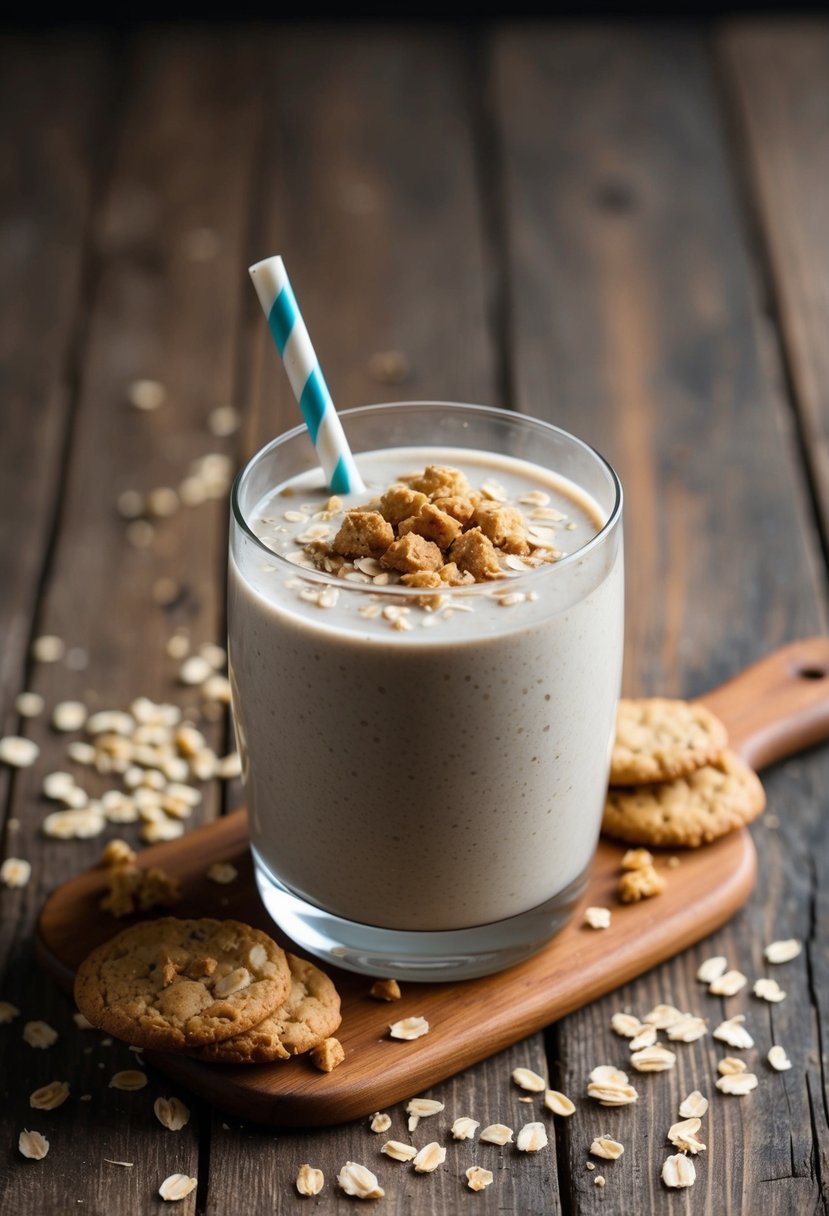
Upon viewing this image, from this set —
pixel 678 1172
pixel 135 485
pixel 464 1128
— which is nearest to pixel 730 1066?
pixel 678 1172

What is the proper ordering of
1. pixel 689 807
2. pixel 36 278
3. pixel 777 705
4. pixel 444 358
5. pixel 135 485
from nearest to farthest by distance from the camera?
pixel 689 807
pixel 777 705
pixel 135 485
pixel 444 358
pixel 36 278

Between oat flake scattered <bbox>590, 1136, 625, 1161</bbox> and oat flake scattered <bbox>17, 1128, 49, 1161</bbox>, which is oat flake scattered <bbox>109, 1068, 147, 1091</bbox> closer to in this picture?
oat flake scattered <bbox>17, 1128, 49, 1161</bbox>

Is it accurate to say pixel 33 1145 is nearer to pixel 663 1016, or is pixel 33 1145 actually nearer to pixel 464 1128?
pixel 464 1128

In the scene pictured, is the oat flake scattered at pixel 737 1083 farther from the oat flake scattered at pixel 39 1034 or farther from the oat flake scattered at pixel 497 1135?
the oat flake scattered at pixel 39 1034

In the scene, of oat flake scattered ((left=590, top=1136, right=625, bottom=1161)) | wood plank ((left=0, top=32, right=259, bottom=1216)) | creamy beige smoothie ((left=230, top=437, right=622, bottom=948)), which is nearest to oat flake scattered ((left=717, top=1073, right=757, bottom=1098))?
oat flake scattered ((left=590, top=1136, right=625, bottom=1161))

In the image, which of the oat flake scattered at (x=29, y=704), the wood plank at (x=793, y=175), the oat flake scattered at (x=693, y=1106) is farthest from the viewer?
the wood plank at (x=793, y=175)

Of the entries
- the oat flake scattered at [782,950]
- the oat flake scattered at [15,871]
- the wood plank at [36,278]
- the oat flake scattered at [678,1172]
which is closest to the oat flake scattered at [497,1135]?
the oat flake scattered at [678,1172]
